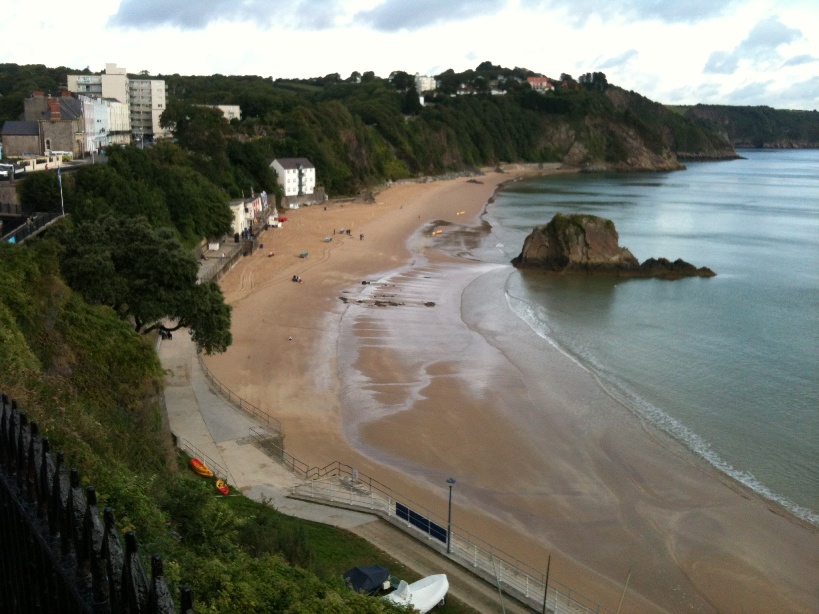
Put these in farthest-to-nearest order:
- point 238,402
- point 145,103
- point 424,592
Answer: point 145,103 < point 238,402 < point 424,592

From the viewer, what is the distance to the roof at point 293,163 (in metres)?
82.7

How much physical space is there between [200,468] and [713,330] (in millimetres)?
29255

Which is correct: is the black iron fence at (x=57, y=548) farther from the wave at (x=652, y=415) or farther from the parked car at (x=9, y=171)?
the parked car at (x=9, y=171)

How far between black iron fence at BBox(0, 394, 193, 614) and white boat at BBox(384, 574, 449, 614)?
8.71 m

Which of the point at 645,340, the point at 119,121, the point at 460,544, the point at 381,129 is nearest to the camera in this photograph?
the point at 460,544

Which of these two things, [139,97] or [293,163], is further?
[139,97]

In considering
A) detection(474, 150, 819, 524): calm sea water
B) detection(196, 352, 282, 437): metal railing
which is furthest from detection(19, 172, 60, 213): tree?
detection(474, 150, 819, 524): calm sea water

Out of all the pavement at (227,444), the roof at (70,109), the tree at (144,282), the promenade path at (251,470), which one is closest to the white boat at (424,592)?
the promenade path at (251,470)

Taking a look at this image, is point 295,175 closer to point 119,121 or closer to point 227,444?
point 119,121

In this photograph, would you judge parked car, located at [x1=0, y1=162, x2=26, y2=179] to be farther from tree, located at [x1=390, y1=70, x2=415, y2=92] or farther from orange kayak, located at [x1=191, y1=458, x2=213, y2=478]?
tree, located at [x1=390, y1=70, x2=415, y2=92]

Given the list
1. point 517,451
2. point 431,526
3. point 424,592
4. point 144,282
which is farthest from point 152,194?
point 424,592

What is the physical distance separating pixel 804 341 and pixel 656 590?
25.6m

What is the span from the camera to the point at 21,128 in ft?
183

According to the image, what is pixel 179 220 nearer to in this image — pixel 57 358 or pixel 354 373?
pixel 354 373
